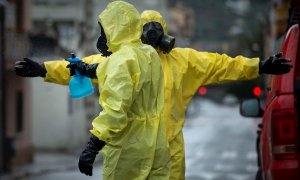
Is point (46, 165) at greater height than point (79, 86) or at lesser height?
lesser

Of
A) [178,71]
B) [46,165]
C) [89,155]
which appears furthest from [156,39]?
[46,165]

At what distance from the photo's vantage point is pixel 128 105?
4.80 meters

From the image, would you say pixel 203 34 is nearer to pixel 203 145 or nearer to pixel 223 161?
pixel 203 145

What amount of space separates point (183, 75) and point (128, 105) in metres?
1.46

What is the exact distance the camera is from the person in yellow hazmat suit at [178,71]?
6043mm

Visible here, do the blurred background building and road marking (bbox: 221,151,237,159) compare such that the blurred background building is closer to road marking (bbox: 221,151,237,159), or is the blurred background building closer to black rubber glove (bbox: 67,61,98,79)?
black rubber glove (bbox: 67,61,98,79)

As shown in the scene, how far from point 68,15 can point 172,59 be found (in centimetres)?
3953

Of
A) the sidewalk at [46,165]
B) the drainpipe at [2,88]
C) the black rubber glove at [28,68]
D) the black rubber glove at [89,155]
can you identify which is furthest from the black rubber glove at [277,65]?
the drainpipe at [2,88]

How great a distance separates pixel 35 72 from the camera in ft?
19.5

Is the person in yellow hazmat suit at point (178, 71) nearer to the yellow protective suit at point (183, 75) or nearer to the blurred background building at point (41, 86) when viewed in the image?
the yellow protective suit at point (183, 75)

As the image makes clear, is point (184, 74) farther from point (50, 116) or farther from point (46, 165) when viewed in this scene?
point (50, 116)

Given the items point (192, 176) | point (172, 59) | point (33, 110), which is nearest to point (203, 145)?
point (33, 110)

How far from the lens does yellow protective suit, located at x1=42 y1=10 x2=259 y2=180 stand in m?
6.06

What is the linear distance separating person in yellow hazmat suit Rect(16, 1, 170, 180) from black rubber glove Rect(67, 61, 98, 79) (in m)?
0.24
